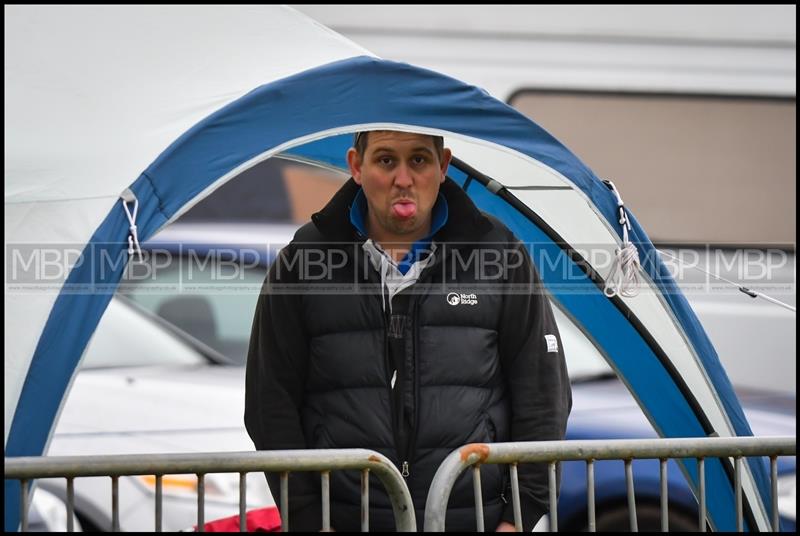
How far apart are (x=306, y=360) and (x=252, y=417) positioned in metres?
0.25

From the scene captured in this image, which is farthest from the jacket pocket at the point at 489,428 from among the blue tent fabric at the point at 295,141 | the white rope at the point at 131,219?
the white rope at the point at 131,219

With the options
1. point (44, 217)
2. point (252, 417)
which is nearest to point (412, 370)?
point (252, 417)

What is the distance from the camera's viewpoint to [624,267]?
4.13 meters

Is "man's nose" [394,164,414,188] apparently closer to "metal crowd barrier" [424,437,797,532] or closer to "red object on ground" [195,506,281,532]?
"metal crowd barrier" [424,437,797,532]

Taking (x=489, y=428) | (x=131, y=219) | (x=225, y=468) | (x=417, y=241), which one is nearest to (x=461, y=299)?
(x=417, y=241)

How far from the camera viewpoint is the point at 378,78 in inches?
151

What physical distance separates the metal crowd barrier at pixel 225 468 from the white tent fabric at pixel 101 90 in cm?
30

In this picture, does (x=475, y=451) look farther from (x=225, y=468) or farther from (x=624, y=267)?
(x=624, y=267)

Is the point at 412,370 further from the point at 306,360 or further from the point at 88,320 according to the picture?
the point at 88,320

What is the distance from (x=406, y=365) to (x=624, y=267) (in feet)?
2.91

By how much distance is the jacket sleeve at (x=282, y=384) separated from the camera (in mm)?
3711

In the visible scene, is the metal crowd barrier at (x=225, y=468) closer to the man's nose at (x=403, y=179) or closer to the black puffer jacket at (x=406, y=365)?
the black puffer jacket at (x=406, y=365)

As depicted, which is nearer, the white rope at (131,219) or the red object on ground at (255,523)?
the white rope at (131,219)

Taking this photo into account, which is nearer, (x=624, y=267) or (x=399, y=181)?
(x=399, y=181)
